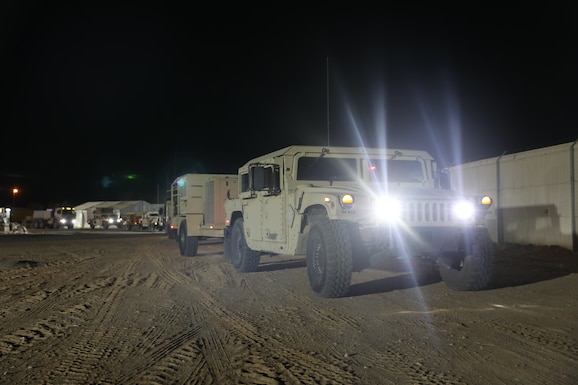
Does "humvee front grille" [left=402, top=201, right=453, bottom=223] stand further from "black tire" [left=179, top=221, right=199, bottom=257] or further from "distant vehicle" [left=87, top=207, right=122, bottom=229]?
"distant vehicle" [left=87, top=207, right=122, bottom=229]

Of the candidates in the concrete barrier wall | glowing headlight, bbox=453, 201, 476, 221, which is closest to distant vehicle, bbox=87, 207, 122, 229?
the concrete barrier wall

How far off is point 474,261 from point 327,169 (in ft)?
9.91

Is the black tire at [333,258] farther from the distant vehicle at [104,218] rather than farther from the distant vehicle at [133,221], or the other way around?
the distant vehicle at [104,218]

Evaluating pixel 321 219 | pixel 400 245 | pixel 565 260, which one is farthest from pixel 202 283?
pixel 565 260

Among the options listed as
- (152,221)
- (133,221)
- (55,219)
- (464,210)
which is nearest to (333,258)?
(464,210)

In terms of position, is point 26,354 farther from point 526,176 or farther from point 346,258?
point 526,176

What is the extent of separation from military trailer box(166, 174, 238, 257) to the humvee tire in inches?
134

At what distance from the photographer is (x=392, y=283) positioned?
10.1 meters

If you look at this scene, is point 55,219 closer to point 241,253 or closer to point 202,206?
point 202,206

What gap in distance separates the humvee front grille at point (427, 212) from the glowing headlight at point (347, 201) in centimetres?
79

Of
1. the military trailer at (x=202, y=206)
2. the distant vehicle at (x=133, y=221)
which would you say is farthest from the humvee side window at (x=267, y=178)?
the distant vehicle at (x=133, y=221)

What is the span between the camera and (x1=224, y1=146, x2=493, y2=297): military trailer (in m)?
7.91

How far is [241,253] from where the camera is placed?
467 inches

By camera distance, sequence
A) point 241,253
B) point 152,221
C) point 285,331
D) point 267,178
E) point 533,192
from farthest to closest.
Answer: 1. point 152,221
2. point 533,192
3. point 241,253
4. point 267,178
5. point 285,331
